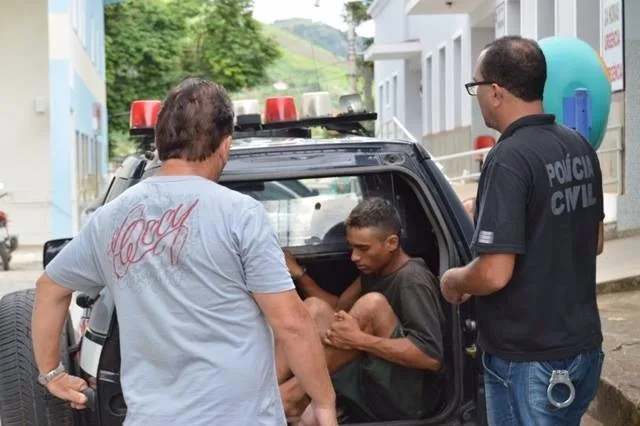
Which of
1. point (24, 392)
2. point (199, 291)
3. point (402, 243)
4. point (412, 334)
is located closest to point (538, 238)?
point (199, 291)

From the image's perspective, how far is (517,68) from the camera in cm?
362

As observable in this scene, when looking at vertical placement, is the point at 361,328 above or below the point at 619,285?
above

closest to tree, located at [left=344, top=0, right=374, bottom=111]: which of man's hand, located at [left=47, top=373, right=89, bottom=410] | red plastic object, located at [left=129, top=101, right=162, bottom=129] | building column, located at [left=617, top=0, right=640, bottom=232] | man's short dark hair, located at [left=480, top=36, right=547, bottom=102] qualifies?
building column, located at [left=617, top=0, right=640, bottom=232]

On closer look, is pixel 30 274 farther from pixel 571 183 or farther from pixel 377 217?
pixel 571 183

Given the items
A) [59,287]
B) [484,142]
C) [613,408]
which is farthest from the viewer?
[484,142]

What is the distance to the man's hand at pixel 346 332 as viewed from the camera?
4.79 m

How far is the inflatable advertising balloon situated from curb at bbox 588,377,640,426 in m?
1.45

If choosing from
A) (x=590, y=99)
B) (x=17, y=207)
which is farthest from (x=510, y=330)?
(x=17, y=207)

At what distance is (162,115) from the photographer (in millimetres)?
3150

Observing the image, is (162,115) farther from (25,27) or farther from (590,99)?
(25,27)

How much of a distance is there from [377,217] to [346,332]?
0.58 meters

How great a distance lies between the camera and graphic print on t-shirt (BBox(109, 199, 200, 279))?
10.1 feet

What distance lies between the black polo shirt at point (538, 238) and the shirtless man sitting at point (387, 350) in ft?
3.34

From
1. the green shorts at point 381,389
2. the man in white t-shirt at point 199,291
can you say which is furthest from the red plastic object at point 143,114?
the man in white t-shirt at point 199,291
